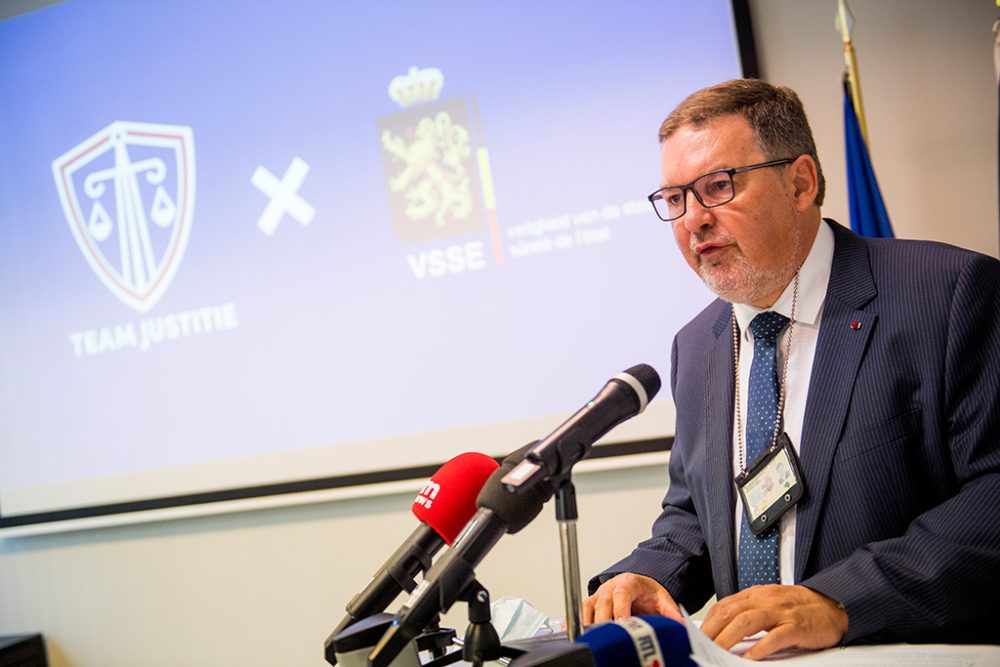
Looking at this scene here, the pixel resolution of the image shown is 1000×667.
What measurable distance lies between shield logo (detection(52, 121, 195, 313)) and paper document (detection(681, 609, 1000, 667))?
339cm

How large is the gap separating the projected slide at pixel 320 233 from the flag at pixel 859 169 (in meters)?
0.43

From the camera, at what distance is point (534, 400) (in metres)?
3.54

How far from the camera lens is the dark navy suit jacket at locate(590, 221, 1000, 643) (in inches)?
57.3

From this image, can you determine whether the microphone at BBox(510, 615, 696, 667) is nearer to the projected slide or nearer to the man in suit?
the man in suit

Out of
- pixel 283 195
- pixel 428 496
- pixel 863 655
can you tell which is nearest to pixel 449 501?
pixel 428 496

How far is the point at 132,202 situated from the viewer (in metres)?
4.16

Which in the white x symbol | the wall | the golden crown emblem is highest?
the golden crown emblem

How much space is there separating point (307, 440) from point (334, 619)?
806 mm

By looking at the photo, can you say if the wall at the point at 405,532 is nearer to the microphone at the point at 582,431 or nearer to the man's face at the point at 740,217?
the man's face at the point at 740,217

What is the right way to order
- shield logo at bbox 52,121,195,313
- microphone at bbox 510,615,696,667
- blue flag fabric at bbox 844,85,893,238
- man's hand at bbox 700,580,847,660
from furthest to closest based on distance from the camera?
shield logo at bbox 52,121,195,313 → blue flag fabric at bbox 844,85,893,238 → man's hand at bbox 700,580,847,660 → microphone at bbox 510,615,696,667

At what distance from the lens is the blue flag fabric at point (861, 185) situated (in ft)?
9.41

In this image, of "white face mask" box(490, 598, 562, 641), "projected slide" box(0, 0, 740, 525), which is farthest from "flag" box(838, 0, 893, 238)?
"white face mask" box(490, 598, 562, 641)

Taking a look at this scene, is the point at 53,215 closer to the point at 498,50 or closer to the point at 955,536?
the point at 498,50

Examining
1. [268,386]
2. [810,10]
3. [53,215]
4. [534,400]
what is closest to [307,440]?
[268,386]
